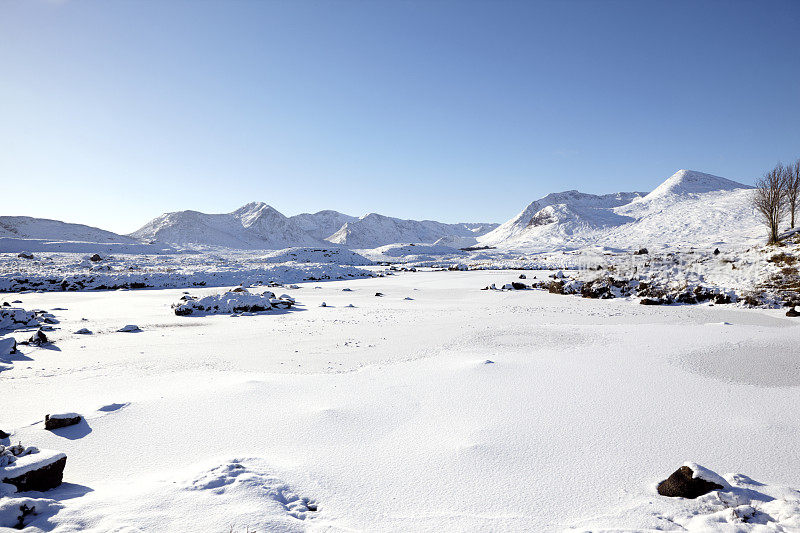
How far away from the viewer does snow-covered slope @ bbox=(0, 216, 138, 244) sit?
6253 cm

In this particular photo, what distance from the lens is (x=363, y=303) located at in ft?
40.8

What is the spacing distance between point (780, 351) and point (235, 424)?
7527mm

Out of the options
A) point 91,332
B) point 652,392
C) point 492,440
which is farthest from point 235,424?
point 91,332

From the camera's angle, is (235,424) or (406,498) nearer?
(406,498)

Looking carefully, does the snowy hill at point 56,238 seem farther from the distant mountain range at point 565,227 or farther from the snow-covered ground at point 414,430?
the snow-covered ground at point 414,430

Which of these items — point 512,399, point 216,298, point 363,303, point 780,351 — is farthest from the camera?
point 363,303

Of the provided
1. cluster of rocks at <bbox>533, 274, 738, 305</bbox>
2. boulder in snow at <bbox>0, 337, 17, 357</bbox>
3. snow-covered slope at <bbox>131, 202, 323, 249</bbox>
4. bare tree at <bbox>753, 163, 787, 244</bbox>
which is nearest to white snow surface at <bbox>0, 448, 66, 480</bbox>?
boulder in snow at <bbox>0, 337, 17, 357</bbox>

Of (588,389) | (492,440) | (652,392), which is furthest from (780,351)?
(492,440)

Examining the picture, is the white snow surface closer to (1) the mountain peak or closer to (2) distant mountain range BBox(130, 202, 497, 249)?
(2) distant mountain range BBox(130, 202, 497, 249)

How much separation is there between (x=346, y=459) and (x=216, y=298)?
9745 millimetres

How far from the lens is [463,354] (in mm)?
5684

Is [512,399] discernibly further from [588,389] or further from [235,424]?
[235,424]

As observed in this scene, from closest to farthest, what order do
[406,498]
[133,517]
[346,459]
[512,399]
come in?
[133,517], [406,498], [346,459], [512,399]

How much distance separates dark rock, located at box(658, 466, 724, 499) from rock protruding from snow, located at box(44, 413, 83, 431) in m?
4.70
